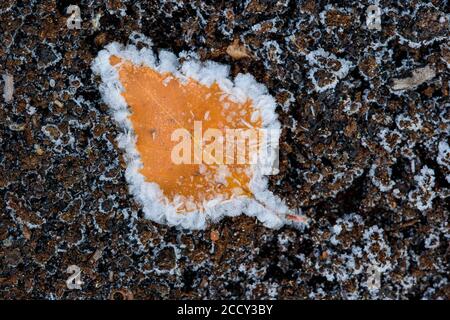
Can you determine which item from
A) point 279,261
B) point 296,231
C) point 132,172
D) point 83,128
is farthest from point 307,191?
point 83,128

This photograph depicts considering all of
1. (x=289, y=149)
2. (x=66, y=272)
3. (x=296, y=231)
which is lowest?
(x=66, y=272)

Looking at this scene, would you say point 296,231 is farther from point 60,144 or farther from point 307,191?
point 60,144

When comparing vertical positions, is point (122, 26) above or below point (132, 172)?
above

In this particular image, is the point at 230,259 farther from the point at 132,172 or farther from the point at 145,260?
the point at 132,172

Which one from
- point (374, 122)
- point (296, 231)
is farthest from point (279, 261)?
point (374, 122)

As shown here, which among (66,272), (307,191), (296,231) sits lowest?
(66,272)

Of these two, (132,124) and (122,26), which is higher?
(122,26)
